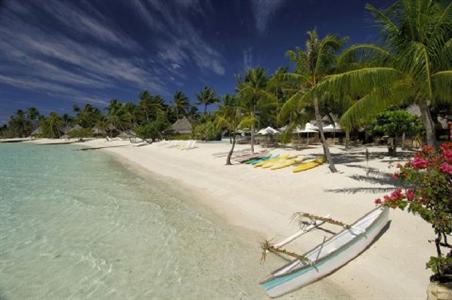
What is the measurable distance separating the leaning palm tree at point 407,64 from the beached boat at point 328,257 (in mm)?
3072

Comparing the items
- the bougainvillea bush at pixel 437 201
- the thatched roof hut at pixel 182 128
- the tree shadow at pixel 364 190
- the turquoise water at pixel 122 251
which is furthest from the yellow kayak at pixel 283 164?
the thatched roof hut at pixel 182 128

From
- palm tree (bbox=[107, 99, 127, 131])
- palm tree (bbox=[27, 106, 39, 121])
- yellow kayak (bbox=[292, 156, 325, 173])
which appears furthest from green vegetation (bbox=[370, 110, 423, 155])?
palm tree (bbox=[27, 106, 39, 121])

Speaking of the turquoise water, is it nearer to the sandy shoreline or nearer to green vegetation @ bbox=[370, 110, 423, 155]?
the sandy shoreline

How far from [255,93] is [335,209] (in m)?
16.3

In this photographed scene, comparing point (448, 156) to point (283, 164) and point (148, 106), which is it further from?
point (148, 106)

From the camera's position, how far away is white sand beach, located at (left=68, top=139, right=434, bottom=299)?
3.75 meters

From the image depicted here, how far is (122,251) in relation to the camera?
5.31 meters

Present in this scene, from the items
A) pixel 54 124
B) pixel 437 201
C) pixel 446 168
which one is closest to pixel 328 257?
pixel 437 201

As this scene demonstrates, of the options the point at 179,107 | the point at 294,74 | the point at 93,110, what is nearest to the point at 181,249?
Result: the point at 294,74

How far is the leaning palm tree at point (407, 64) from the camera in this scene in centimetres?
561

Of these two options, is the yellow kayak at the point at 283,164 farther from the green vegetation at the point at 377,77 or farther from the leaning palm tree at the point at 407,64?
the leaning palm tree at the point at 407,64

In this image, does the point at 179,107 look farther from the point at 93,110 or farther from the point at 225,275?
the point at 225,275

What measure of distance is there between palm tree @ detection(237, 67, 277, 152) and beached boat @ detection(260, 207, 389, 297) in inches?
652

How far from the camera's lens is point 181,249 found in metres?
5.24
